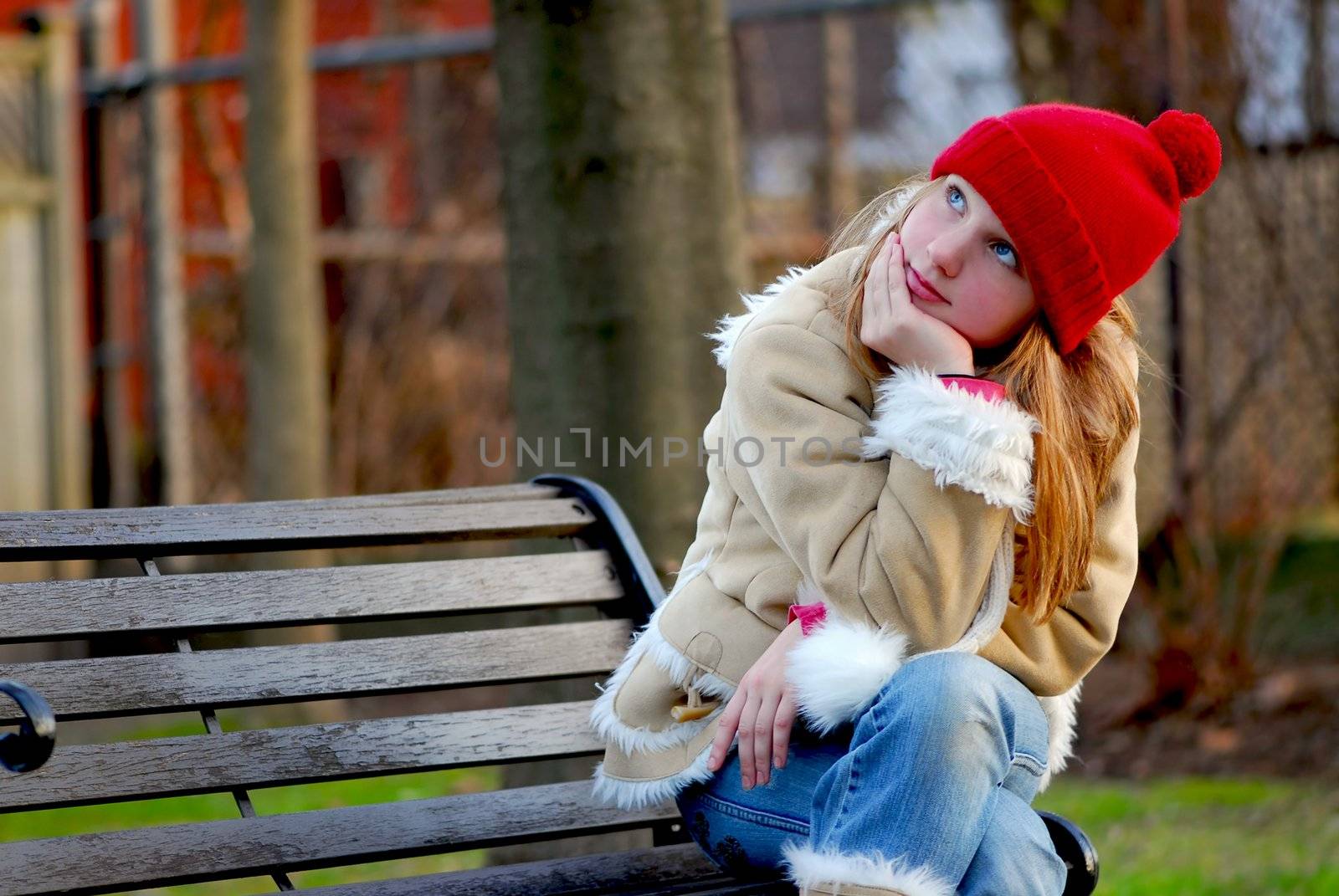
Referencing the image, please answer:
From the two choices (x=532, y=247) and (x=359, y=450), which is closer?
(x=532, y=247)

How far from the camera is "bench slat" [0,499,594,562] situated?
217 cm

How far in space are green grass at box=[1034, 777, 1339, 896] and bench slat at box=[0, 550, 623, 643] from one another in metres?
1.60

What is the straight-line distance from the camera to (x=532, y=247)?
3.19m

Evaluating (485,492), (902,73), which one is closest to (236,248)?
(902,73)

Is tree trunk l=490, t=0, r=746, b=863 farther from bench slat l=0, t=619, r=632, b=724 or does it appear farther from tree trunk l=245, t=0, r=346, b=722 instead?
tree trunk l=245, t=0, r=346, b=722

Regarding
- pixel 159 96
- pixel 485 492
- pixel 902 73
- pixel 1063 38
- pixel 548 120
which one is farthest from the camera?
pixel 159 96

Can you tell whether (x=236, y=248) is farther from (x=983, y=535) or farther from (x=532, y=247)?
(x=983, y=535)

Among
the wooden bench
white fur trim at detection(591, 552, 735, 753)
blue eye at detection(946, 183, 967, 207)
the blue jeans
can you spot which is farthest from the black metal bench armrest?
blue eye at detection(946, 183, 967, 207)

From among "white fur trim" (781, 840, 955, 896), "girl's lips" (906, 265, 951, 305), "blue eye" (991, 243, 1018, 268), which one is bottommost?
"white fur trim" (781, 840, 955, 896)

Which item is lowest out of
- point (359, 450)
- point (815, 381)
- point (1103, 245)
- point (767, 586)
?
point (359, 450)

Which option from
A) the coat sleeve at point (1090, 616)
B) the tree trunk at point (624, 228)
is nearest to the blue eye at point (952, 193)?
the coat sleeve at point (1090, 616)

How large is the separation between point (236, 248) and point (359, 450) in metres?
0.98

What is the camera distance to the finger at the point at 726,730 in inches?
80.7

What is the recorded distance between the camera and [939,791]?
1.83m
